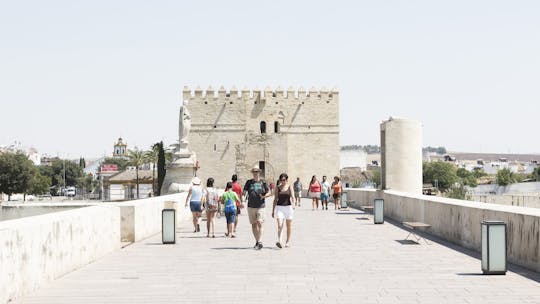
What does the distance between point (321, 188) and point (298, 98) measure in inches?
1501

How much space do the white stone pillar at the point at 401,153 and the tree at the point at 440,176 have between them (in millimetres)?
106464

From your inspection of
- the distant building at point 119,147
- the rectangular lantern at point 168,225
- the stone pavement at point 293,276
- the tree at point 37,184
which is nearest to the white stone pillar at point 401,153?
the stone pavement at point 293,276

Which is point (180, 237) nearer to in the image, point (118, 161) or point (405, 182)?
point (405, 182)

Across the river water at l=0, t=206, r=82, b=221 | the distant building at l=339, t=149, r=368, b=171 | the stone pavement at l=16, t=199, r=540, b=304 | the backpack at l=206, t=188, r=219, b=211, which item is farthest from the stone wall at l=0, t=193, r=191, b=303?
the distant building at l=339, t=149, r=368, b=171

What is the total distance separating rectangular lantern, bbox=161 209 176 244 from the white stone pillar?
1055cm

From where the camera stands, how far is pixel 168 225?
1460 cm

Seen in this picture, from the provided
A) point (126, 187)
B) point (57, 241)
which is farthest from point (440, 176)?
point (57, 241)

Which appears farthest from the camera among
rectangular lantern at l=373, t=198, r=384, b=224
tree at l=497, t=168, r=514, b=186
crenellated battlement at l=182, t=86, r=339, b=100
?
tree at l=497, t=168, r=514, b=186

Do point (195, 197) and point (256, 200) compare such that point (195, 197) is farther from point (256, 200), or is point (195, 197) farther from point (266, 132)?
point (266, 132)

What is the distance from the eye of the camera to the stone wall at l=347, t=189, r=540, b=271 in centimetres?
1031

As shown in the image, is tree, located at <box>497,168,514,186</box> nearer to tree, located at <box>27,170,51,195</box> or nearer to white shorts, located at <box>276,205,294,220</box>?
tree, located at <box>27,170,51,195</box>

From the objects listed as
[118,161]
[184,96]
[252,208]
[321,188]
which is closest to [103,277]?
[252,208]

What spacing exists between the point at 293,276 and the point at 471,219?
4584mm

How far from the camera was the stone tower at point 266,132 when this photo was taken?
2638 inches
